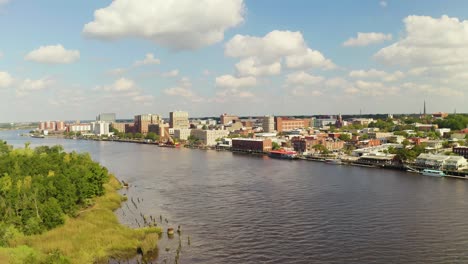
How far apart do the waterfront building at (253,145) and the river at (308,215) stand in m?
46.9

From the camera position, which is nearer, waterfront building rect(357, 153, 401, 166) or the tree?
waterfront building rect(357, 153, 401, 166)

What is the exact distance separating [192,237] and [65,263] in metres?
11.5

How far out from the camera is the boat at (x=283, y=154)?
317 feet

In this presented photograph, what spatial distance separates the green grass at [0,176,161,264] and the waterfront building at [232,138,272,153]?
79.7m

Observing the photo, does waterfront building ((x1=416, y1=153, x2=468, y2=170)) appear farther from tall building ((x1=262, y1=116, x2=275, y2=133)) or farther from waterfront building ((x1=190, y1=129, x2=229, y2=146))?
tall building ((x1=262, y1=116, x2=275, y2=133))

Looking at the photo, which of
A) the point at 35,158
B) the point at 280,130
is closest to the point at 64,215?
the point at 35,158

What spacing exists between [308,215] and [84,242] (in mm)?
20127

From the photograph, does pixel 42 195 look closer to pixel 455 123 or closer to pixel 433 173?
pixel 433 173

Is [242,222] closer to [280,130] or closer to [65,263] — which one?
[65,263]

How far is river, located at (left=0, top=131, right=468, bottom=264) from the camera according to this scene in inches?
1147

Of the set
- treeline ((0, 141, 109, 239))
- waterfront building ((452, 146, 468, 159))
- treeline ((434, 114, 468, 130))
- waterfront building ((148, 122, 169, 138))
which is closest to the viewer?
treeline ((0, 141, 109, 239))

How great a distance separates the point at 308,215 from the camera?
128ft

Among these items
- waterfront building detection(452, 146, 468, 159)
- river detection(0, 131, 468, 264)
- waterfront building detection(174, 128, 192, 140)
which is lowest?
river detection(0, 131, 468, 264)

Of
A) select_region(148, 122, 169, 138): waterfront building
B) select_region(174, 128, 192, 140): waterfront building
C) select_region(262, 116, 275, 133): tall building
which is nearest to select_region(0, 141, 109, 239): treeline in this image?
select_region(174, 128, 192, 140): waterfront building
